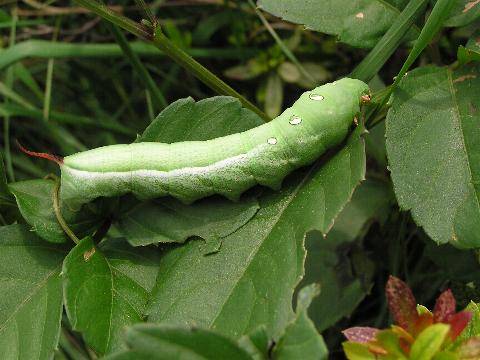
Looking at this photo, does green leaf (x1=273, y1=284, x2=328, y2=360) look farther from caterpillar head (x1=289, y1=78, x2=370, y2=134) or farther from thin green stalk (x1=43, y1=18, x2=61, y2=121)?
thin green stalk (x1=43, y1=18, x2=61, y2=121)

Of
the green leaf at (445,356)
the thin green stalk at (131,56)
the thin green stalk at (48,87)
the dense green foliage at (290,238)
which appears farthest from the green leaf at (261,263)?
the thin green stalk at (48,87)

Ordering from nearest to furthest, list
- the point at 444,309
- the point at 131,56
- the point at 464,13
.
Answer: the point at 444,309, the point at 464,13, the point at 131,56

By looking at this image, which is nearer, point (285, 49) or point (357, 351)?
point (357, 351)

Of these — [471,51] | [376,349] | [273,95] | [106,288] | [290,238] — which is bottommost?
[106,288]

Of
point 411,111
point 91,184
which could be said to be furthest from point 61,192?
point 411,111

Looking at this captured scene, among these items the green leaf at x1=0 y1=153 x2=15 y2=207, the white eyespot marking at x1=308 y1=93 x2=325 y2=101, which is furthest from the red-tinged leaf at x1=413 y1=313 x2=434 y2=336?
the green leaf at x1=0 y1=153 x2=15 y2=207

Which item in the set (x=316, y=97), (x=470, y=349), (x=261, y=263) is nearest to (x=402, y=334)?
(x=470, y=349)

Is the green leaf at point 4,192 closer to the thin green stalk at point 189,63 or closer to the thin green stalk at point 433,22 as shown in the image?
the thin green stalk at point 189,63

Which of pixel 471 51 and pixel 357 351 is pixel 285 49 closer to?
pixel 471 51
